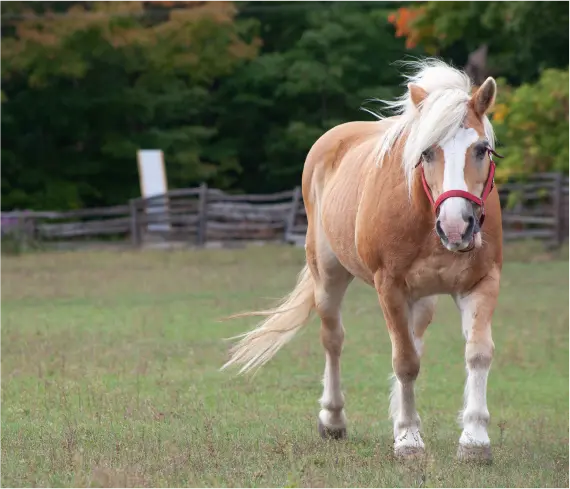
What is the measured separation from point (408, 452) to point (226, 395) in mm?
2977

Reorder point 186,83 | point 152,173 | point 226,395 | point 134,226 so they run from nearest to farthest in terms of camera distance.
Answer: point 226,395
point 134,226
point 152,173
point 186,83

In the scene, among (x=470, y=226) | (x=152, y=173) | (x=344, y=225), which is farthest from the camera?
(x=152, y=173)

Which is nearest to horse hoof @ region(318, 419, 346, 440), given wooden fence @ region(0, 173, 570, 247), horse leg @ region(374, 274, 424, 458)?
horse leg @ region(374, 274, 424, 458)

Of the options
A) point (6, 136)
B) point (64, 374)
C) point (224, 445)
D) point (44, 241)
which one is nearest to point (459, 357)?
point (64, 374)

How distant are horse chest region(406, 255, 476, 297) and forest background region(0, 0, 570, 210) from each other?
964 inches

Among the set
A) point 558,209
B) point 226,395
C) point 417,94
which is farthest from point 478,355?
point 558,209

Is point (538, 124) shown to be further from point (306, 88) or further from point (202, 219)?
point (306, 88)

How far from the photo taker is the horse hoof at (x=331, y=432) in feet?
24.8

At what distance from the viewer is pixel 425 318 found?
299 inches

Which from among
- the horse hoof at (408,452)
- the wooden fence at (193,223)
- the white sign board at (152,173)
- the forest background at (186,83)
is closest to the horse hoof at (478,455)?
the horse hoof at (408,452)

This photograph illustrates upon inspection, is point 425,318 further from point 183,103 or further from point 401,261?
point 183,103

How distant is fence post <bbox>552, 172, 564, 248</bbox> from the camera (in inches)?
1026

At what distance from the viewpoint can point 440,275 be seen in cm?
655

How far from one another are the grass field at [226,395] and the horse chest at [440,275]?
0.87 metres
